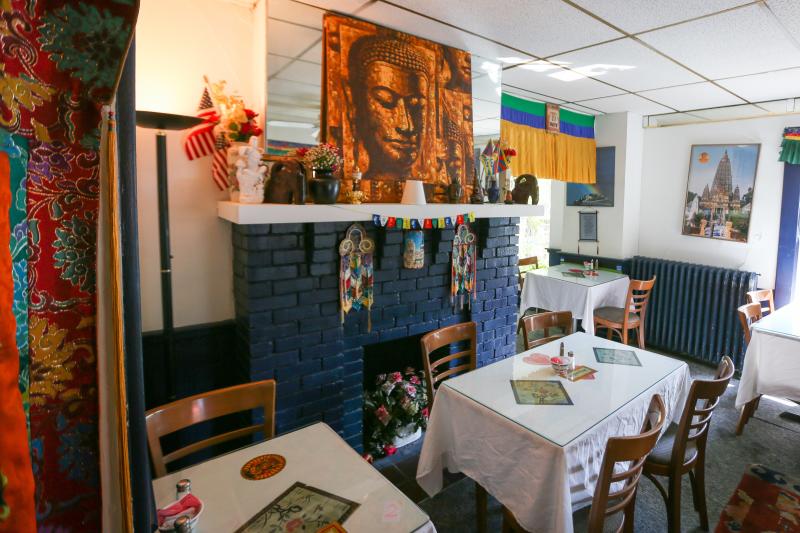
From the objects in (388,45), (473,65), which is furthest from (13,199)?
(473,65)

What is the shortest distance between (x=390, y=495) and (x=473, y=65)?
2705mm

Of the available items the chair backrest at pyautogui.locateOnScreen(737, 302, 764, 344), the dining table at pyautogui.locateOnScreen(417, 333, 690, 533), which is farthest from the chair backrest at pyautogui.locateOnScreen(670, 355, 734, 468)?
the chair backrest at pyautogui.locateOnScreen(737, 302, 764, 344)

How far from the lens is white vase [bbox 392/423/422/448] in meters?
2.73

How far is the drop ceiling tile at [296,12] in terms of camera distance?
2094mm

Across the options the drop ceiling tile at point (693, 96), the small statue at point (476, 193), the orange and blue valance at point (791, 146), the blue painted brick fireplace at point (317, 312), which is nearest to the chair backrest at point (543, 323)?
the blue painted brick fireplace at point (317, 312)

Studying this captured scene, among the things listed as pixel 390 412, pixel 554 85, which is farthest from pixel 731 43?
pixel 390 412

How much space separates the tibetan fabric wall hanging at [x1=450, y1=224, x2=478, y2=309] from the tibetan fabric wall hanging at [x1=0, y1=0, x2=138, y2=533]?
7.58 feet

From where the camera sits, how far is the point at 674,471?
6.07 feet

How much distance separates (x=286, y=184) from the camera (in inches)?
82.2

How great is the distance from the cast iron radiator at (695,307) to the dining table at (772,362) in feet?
4.24

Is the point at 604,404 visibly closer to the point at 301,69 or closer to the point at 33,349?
the point at 33,349

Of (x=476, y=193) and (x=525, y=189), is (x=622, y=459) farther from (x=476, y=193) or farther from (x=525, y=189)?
(x=525, y=189)

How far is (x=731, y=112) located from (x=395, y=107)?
12.4 feet

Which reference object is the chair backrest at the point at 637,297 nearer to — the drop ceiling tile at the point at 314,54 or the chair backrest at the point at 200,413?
the drop ceiling tile at the point at 314,54
